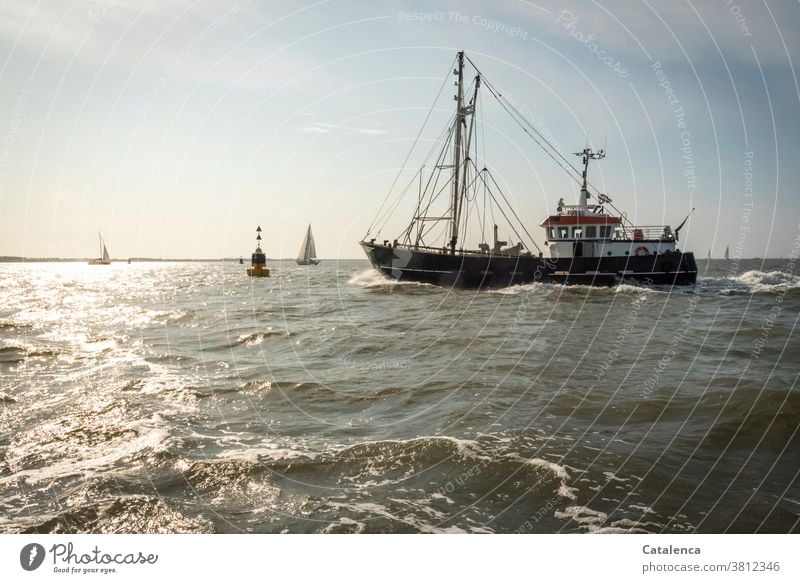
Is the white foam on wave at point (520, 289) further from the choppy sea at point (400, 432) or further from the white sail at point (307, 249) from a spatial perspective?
the white sail at point (307, 249)

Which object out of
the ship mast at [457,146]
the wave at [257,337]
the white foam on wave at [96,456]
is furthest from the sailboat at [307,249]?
the white foam on wave at [96,456]

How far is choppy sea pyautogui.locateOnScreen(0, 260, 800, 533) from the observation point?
515cm

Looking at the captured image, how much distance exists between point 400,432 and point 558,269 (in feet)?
118

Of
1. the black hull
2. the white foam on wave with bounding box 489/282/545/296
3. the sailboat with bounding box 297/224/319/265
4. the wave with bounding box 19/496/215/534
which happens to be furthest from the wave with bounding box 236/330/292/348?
the sailboat with bounding box 297/224/319/265

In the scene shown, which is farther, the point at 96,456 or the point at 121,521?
the point at 96,456

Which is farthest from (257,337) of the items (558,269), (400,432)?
(558,269)

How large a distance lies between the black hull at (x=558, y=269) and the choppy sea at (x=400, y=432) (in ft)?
73.4

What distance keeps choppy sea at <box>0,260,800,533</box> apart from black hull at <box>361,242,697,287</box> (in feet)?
73.4

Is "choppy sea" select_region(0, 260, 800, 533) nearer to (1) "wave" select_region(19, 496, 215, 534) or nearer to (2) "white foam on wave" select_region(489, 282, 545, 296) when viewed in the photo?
(1) "wave" select_region(19, 496, 215, 534)

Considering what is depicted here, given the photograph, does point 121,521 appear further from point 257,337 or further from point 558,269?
point 558,269

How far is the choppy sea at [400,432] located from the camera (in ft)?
16.9

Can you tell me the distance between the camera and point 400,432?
7.65 meters
